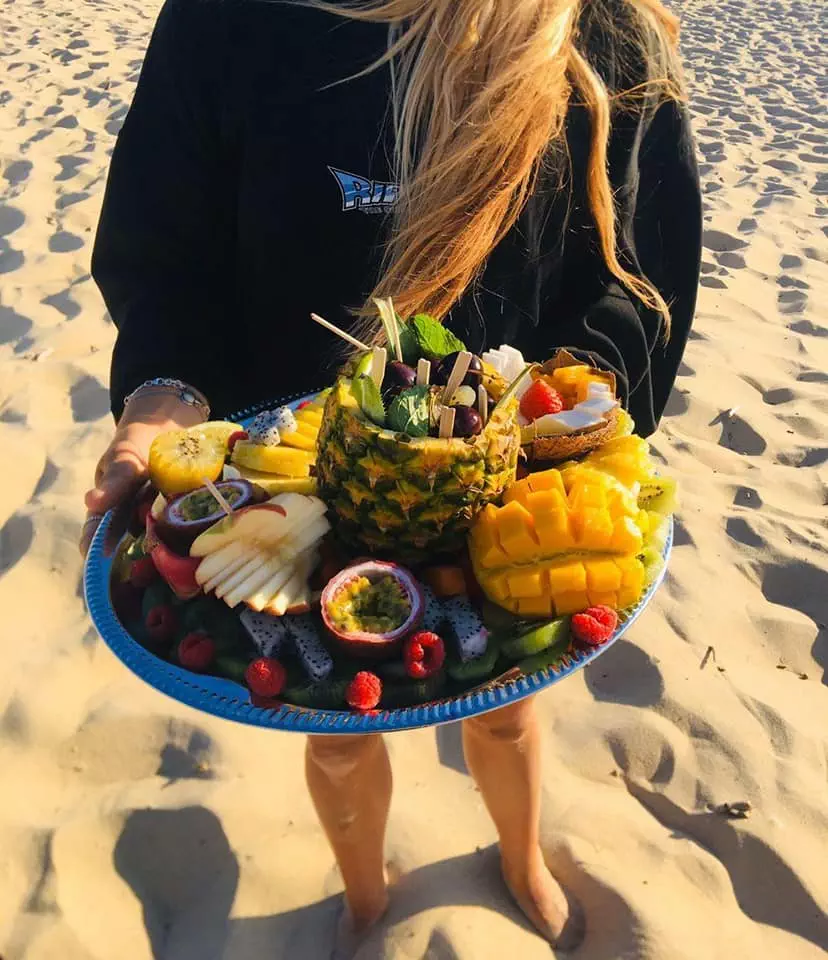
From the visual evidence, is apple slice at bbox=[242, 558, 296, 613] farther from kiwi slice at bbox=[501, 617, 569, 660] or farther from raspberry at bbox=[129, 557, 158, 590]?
kiwi slice at bbox=[501, 617, 569, 660]

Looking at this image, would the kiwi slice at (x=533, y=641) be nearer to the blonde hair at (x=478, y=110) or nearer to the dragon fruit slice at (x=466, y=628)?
the dragon fruit slice at (x=466, y=628)

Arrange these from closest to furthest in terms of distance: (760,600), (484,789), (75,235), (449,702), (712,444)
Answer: (449,702)
(484,789)
(760,600)
(712,444)
(75,235)

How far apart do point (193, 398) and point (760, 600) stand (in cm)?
278

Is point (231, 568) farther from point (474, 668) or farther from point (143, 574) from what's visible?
point (474, 668)

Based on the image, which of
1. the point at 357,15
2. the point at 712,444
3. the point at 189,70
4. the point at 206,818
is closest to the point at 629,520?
the point at 357,15

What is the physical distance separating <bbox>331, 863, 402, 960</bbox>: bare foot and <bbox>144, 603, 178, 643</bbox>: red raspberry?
1.46 m

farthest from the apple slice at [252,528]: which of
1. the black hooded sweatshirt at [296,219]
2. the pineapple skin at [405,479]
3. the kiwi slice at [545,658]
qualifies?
the black hooded sweatshirt at [296,219]

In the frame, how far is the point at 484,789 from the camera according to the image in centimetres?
258

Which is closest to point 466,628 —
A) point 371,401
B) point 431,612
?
point 431,612

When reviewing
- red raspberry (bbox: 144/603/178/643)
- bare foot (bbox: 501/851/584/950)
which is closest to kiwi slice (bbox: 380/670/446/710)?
red raspberry (bbox: 144/603/178/643)

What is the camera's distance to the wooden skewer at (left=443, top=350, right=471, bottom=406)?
164 cm

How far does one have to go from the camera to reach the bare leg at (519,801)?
7.78 ft

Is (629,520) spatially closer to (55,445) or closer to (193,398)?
(193,398)

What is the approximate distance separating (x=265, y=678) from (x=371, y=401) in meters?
0.60
